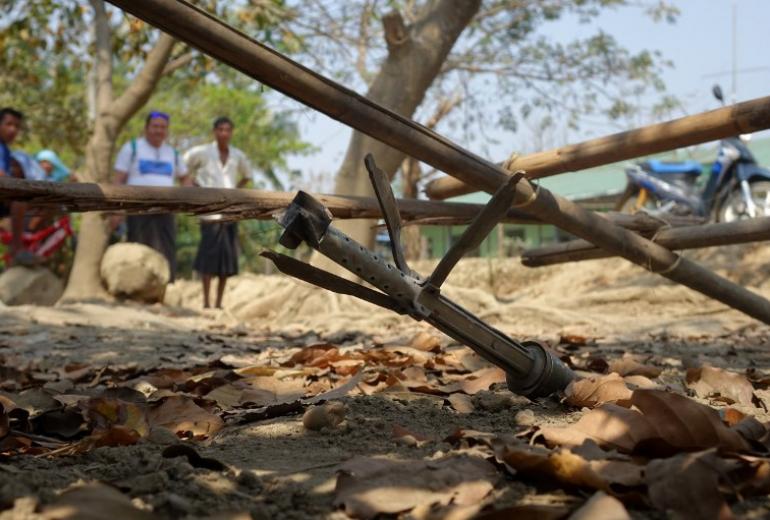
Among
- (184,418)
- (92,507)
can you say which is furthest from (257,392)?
(92,507)

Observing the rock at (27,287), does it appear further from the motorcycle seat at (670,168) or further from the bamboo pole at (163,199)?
the motorcycle seat at (670,168)

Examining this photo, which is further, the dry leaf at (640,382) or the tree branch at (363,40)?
the tree branch at (363,40)

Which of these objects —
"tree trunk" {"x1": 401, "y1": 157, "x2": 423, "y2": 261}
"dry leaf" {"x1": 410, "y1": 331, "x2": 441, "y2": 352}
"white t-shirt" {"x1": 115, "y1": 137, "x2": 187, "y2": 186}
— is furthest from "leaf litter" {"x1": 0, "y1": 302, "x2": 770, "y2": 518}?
"tree trunk" {"x1": 401, "y1": 157, "x2": 423, "y2": 261}

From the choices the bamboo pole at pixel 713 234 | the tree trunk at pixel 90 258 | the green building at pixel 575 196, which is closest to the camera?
the bamboo pole at pixel 713 234

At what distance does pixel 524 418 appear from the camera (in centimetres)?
179

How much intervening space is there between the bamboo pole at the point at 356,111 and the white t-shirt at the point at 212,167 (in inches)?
183

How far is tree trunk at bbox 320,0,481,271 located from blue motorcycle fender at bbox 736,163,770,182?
3.85m

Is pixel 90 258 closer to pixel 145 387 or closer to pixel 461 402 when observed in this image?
pixel 145 387

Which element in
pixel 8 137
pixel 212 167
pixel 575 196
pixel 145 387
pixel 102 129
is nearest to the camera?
pixel 145 387

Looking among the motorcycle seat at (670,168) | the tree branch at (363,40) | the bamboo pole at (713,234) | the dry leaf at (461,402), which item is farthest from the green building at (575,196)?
the dry leaf at (461,402)

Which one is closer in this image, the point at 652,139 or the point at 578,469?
the point at 578,469

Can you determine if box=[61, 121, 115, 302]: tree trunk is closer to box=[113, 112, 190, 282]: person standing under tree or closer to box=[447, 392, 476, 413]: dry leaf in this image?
box=[113, 112, 190, 282]: person standing under tree

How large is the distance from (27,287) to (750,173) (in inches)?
275

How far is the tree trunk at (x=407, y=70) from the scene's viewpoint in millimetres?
5855
